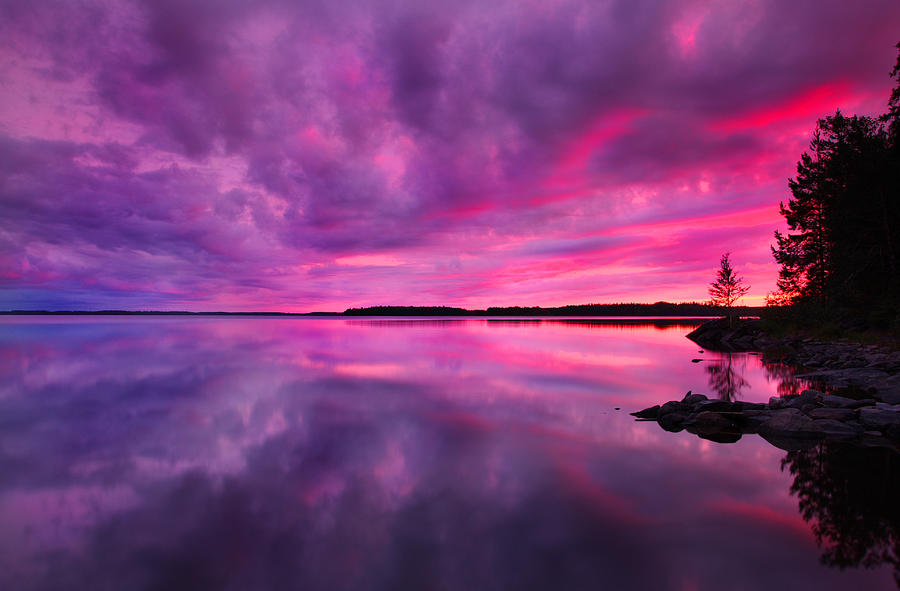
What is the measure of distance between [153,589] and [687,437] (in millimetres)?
12971

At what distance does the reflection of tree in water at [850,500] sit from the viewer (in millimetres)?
5988

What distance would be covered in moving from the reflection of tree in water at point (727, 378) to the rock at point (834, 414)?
19.2 ft

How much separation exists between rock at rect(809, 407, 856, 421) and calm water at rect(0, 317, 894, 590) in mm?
2671

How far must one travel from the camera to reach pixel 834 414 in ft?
39.2

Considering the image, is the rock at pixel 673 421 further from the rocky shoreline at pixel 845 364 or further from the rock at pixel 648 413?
the rocky shoreline at pixel 845 364

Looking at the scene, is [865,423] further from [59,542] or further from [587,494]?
[59,542]

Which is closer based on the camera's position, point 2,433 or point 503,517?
point 503,517

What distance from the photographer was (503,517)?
23.5 ft

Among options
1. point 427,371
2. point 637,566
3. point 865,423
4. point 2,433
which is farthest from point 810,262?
point 2,433

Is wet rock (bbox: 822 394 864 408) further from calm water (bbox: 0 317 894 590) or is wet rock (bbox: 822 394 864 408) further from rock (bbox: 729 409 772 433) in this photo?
calm water (bbox: 0 317 894 590)

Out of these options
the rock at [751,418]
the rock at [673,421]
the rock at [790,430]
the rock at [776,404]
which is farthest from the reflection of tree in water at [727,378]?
the rock at [673,421]

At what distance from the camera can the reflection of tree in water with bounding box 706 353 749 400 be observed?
19616 millimetres

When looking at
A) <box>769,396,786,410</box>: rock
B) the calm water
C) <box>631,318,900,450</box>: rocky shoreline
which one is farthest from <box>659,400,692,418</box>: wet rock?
<box>769,396,786,410</box>: rock

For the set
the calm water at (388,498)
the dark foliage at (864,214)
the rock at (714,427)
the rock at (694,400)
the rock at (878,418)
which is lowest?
the calm water at (388,498)
